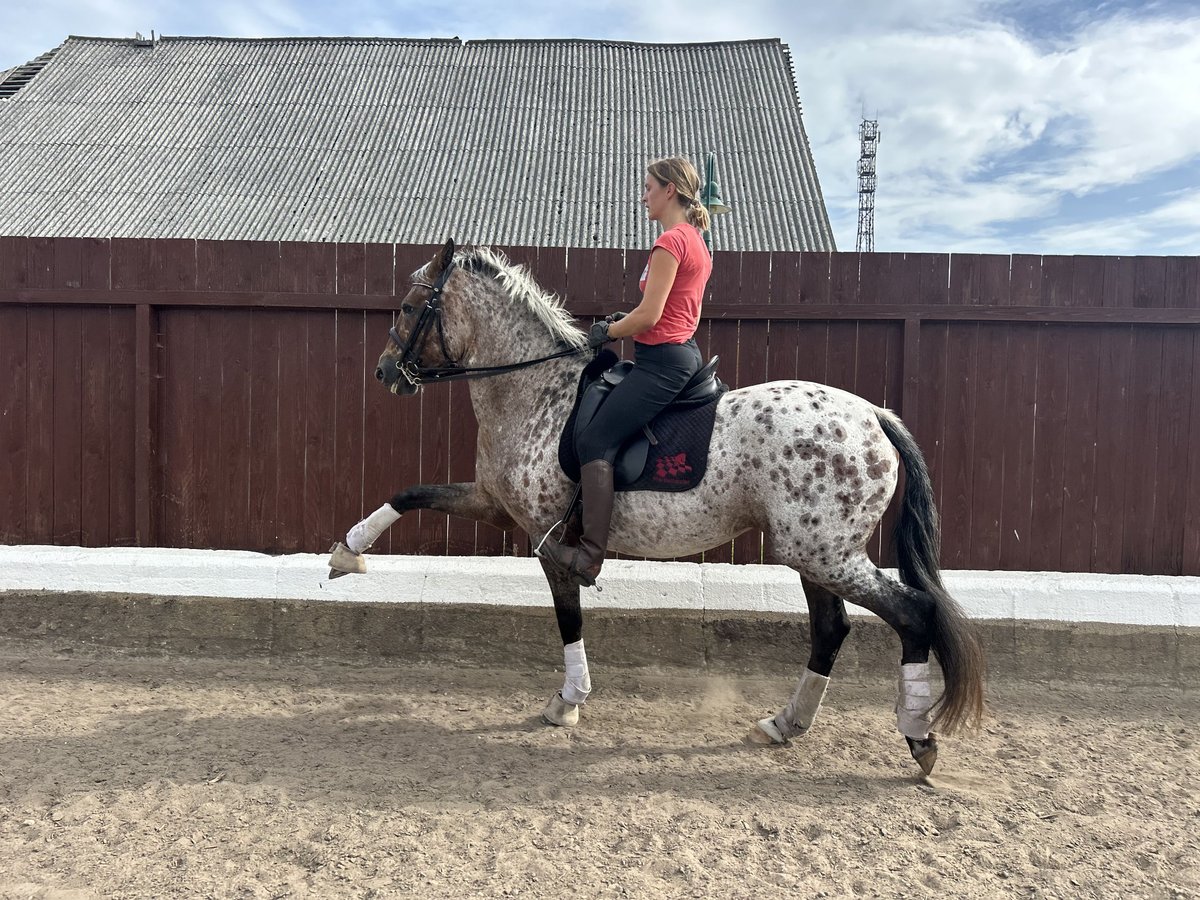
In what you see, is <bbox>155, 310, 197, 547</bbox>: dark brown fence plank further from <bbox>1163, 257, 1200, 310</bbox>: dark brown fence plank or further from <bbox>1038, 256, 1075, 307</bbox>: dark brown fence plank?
<bbox>1163, 257, 1200, 310</bbox>: dark brown fence plank

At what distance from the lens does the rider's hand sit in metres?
3.62

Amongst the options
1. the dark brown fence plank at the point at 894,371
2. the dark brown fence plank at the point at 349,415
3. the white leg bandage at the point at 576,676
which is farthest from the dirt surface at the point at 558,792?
the dark brown fence plank at the point at 894,371

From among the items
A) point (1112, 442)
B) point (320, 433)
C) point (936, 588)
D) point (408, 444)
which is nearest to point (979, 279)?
point (1112, 442)

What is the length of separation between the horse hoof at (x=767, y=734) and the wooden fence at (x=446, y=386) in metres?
1.43

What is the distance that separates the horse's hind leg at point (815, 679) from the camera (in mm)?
3742

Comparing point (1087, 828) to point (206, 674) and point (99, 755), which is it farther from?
point (206, 674)

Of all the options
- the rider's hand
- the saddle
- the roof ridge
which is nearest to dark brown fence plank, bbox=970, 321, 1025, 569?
the saddle

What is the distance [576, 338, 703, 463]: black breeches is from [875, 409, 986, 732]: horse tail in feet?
3.23

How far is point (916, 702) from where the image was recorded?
11.1 feet

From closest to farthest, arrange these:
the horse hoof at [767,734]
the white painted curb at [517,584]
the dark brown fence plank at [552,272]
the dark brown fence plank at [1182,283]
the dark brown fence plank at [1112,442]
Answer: the horse hoof at [767,734], the white painted curb at [517,584], the dark brown fence plank at [1182,283], the dark brown fence plank at [1112,442], the dark brown fence plank at [552,272]

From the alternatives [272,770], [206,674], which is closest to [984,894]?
[272,770]

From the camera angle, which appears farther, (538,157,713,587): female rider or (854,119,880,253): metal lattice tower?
(854,119,880,253): metal lattice tower

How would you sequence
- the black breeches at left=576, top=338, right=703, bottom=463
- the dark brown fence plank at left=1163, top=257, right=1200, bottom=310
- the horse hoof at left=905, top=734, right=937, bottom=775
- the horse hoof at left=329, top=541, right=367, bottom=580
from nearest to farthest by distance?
the horse hoof at left=905, top=734, right=937, bottom=775 → the black breeches at left=576, top=338, right=703, bottom=463 → the horse hoof at left=329, top=541, right=367, bottom=580 → the dark brown fence plank at left=1163, top=257, right=1200, bottom=310

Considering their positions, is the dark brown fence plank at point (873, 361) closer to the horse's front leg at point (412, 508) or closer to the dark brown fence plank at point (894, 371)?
the dark brown fence plank at point (894, 371)
